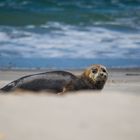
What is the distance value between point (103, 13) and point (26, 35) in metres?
4.01

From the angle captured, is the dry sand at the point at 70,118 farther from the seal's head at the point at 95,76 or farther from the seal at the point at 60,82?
the seal's head at the point at 95,76

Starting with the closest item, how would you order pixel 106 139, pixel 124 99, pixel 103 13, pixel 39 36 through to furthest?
pixel 106 139, pixel 124 99, pixel 39 36, pixel 103 13

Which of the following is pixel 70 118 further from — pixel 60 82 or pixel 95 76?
Answer: pixel 95 76

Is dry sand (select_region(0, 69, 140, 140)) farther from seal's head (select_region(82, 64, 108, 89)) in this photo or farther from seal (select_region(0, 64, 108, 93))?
seal's head (select_region(82, 64, 108, 89))

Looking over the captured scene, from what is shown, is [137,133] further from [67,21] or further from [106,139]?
[67,21]

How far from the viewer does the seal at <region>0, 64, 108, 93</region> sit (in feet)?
21.0

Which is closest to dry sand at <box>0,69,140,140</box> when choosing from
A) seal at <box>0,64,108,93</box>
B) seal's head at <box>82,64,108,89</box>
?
seal at <box>0,64,108,93</box>

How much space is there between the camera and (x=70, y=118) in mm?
3570

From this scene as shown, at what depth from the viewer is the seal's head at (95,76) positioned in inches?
268

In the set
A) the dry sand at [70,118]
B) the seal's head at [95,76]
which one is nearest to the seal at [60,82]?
the seal's head at [95,76]

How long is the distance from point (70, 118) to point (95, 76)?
3297 mm

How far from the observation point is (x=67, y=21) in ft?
71.7

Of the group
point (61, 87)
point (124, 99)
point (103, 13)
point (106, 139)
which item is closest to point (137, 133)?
point (106, 139)

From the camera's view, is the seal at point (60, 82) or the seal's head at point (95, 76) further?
the seal's head at point (95, 76)
